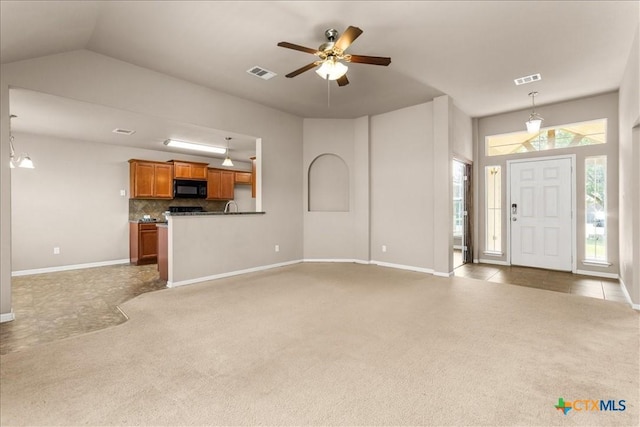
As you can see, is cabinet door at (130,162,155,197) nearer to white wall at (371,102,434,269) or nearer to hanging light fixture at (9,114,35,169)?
hanging light fixture at (9,114,35,169)

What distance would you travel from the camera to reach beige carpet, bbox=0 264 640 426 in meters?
1.67

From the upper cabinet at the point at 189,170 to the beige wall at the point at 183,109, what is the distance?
2438 mm

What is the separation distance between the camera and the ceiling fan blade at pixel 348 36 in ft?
8.31

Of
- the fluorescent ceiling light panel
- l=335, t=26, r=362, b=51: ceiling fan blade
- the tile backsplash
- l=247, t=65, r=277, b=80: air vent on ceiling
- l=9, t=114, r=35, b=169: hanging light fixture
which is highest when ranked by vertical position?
l=247, t=65, r=277, b=80: air vent on ceiling

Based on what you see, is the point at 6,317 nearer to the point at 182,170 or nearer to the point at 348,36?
the point at 348,36

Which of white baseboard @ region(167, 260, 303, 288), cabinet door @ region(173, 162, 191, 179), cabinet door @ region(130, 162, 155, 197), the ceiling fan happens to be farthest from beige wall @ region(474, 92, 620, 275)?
cabinet door @ region(130, 162, 155, 197)

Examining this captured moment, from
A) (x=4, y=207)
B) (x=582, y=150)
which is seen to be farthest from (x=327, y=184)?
(x=4, y=207)

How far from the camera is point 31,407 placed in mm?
1710

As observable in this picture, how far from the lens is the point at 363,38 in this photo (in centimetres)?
327

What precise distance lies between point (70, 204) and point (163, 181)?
5.76 feet

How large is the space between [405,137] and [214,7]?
3.97m

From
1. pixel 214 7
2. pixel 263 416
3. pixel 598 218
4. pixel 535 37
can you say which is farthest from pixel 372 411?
pixel 598 218

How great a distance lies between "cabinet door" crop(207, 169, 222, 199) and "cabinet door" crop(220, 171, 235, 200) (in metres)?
0.08

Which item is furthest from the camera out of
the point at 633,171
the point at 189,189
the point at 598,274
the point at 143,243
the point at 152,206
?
the point at 189,189
